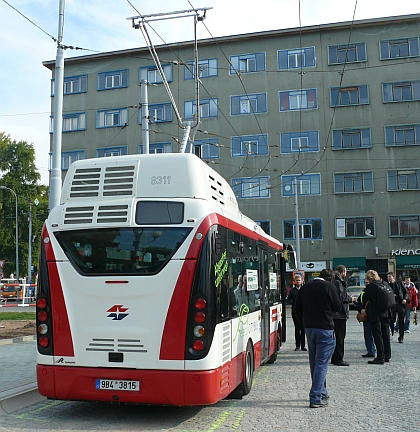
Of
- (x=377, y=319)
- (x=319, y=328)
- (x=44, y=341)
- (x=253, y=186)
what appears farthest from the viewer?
(x=253, y=186)

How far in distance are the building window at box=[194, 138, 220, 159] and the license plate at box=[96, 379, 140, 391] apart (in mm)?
39262

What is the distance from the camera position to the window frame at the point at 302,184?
1748 inches

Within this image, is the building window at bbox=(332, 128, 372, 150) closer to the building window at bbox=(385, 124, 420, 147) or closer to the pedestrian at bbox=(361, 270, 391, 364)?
the building window at bbox=(385, 124, 420, 147)

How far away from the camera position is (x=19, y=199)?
2426 inches

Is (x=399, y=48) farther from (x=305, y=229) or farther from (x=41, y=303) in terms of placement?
(x=41, y=303)

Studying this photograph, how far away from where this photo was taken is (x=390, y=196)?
43.6 meters

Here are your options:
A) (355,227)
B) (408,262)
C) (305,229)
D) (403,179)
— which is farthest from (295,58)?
(408,262)

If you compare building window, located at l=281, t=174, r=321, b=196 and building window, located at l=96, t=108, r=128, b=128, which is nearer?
building window, located at l=281, t=174, r=321, b=196

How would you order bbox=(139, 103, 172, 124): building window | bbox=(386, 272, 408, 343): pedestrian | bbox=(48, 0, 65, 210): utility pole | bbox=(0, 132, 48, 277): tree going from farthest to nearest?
bbox=(0, 132, 48, 277): tree → bbox=(139, 103, 172, 124): building window → bbox=(386, 272, 408, 343): pedestrian → bbox=(48, 0, 65, 210): utility pole

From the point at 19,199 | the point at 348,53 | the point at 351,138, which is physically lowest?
the point at 19,199

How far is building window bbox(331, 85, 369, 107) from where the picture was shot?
145 feet

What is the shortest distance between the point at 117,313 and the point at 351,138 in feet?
128

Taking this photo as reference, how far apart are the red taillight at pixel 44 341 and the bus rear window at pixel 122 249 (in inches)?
35.1

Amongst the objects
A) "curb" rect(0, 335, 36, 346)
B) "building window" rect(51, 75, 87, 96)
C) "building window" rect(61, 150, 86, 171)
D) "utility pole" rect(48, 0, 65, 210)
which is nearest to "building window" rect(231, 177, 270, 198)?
"building window" rect(61, 150, 86, 171)
